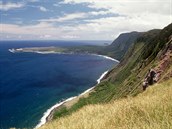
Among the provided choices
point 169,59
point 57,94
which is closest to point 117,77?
point 57,94

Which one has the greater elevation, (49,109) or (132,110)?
(132,110)

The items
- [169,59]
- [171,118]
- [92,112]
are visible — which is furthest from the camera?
[169,59]

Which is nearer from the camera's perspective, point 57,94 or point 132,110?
point 132,110

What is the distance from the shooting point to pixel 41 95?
151 metres

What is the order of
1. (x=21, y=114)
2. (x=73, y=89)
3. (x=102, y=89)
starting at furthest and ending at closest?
(x=73, y=89)
(x=102, y=89)
(x=21, y=114)

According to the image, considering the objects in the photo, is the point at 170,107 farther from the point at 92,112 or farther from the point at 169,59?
the point at 169,59

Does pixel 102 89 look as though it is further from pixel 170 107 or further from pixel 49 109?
pixel 170 107

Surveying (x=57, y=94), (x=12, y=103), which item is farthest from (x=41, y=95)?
(x=12, y=103)

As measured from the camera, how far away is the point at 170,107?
291 inches

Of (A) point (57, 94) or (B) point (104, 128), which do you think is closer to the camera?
(B) point (104, 128)

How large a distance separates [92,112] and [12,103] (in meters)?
131

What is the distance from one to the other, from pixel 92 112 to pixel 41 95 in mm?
141293

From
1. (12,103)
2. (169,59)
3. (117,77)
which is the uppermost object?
(169,59)

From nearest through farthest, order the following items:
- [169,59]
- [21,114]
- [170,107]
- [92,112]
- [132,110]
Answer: [170,107], [132,110], [92,112], [169,59], [21,114]
